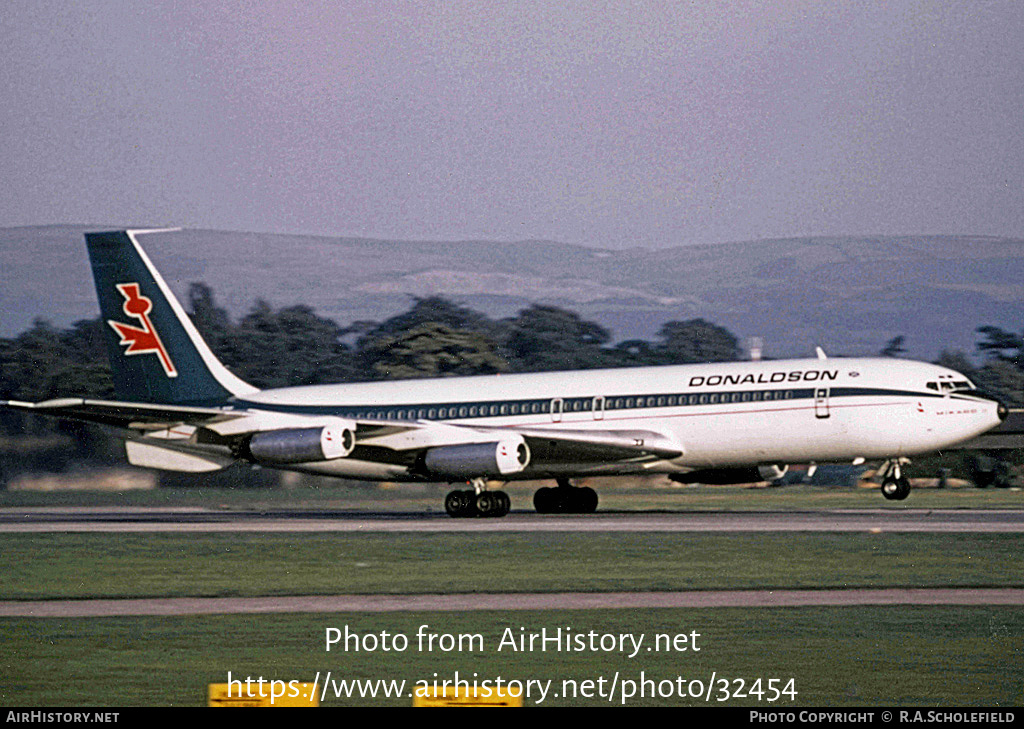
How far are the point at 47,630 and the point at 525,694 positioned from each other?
307 inches

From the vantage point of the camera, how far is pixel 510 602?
2256 centimetres

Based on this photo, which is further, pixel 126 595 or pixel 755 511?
pixel 755 511

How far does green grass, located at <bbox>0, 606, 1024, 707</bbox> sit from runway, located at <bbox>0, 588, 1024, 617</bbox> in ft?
2.47

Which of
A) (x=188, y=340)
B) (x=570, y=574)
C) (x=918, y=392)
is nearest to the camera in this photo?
(x=570, y=574)

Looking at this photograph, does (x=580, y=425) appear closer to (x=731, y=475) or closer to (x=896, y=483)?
(x=731, y=475)

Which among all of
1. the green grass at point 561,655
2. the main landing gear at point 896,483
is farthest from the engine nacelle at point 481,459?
the green grass at point 561,655

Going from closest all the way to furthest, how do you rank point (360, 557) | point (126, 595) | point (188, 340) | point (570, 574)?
point (126, 595) → point (570, 574) → point (360, 557) → point (188, 340)

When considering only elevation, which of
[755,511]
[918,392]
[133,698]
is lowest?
[133,698]

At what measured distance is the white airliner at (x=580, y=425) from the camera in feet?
139

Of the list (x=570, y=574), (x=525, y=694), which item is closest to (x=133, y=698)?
(x=525, y=694)

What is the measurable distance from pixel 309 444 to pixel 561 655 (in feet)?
88.0

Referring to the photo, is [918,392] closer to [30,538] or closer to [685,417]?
[685,417]

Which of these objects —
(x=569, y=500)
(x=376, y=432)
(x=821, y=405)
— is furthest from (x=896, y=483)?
(x=376, y=432)

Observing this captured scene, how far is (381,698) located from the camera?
14492mm
